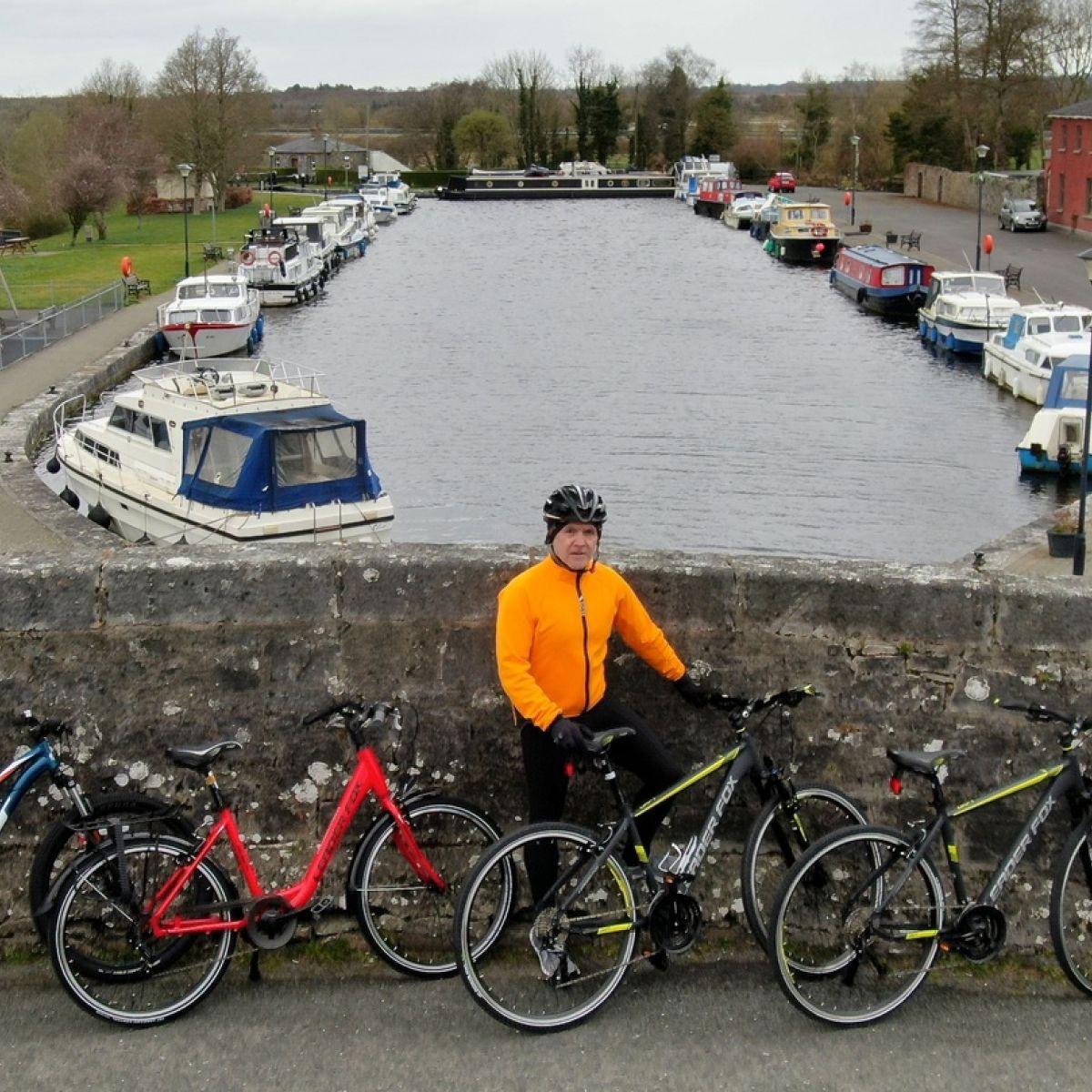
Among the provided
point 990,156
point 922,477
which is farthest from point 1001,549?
point 990,156

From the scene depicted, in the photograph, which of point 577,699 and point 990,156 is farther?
point 990,156

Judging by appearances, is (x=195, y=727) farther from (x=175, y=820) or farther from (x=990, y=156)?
(x=990, y=156)

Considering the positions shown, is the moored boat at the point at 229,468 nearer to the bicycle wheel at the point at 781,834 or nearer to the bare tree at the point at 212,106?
the bicycle wheel at the point at 781,834

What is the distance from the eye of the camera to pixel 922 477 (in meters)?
31.9

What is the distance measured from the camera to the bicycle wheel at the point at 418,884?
15.9 ft

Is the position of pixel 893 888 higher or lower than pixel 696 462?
higher

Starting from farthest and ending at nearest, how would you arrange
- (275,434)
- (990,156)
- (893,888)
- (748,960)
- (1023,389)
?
1. (990,156)
2. (1023,389)
3. (275,434)
4. (748,960)
5. (893,888)

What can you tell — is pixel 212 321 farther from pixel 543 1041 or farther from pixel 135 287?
pixel 543 1041

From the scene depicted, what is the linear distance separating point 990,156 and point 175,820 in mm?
103107

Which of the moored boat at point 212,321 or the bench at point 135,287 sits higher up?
the bench at point 135,287

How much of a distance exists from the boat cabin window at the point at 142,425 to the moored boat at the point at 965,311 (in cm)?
2794

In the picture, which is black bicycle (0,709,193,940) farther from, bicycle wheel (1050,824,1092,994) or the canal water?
the canal water

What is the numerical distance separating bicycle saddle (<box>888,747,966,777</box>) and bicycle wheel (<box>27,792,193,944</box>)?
2.12 metres

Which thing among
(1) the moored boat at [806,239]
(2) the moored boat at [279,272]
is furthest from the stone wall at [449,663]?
(1) the moored boat at [806,239]
